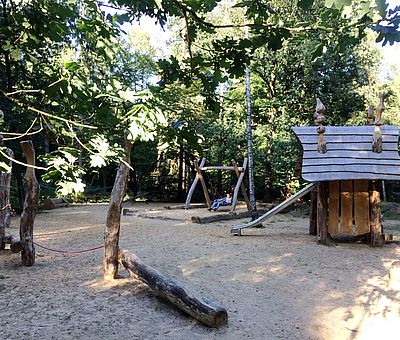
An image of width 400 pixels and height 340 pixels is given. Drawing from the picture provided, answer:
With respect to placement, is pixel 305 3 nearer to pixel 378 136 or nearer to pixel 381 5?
pixel 381 5

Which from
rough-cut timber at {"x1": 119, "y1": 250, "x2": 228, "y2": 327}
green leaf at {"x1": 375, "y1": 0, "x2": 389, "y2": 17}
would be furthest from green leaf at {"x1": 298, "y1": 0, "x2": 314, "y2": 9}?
rough-cut timber at {"x1": 119, "y1": 250, "x2": 228, "y2": 327}

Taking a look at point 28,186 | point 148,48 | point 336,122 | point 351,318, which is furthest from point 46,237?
point 148,48

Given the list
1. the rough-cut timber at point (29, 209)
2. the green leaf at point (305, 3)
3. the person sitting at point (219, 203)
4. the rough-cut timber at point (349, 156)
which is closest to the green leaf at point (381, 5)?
the green leaf at point (305, 3)

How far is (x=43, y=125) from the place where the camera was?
2152mm

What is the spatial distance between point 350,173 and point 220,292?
4046 millimetres

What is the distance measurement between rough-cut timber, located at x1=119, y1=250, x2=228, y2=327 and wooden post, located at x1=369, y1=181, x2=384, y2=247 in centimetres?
513

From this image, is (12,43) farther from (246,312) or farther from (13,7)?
(246,312)

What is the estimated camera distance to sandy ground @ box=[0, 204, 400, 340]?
3605mm

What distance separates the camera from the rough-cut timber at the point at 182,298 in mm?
3621

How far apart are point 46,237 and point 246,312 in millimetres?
6145

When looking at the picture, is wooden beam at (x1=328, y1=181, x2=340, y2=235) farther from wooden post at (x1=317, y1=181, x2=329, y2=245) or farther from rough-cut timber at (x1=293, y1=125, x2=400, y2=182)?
rough-cut timber at (x1=293, y1=125, x2=400, y2=182)

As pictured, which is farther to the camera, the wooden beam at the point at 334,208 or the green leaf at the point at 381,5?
the wooden beam at the point at 334,208

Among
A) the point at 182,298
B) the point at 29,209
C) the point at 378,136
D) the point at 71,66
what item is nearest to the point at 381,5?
the point at 71,66

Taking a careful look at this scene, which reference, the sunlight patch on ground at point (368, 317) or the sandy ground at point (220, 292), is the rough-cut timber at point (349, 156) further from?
the sunlight patch on ground at point (368, 317)
